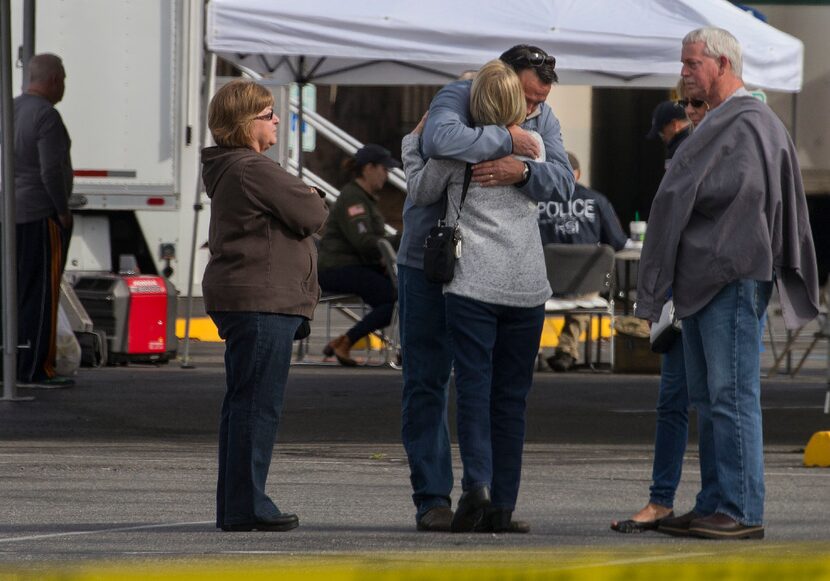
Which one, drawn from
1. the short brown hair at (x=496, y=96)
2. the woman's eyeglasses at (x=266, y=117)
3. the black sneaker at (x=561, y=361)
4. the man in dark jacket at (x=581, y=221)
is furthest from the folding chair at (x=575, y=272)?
the woman's eyeglasses at (x=266, y=117)

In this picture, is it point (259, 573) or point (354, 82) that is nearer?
point (259, 573)

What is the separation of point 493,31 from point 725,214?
17.3 ft

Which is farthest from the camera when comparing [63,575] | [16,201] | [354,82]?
[354,82]

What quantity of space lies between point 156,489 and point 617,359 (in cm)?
641

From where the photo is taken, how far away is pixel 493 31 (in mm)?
11156

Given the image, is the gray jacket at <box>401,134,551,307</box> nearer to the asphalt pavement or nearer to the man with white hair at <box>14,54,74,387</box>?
the asphalt pavement

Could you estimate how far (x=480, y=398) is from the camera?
6.22m

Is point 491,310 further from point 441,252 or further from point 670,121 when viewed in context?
point 670,121

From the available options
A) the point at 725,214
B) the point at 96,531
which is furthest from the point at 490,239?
the point at 96,531

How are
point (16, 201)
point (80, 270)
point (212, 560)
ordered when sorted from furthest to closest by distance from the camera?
point (80, 270) → point (16, 201) → point (212, 560)

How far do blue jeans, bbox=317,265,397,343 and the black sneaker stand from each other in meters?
1.36

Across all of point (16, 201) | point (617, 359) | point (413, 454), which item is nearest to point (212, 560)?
point (413, 454)

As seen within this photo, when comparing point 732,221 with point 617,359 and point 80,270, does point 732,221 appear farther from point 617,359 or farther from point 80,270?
point 80,270

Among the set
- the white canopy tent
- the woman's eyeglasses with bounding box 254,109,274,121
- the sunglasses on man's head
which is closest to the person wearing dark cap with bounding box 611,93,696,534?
the sunglasses on man's head
